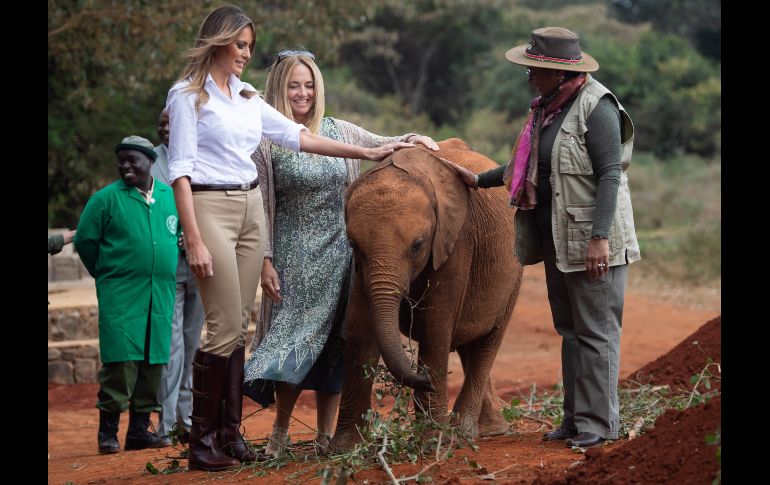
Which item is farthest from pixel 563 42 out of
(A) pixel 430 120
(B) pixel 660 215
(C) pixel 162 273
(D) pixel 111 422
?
(A) pixel 430 120

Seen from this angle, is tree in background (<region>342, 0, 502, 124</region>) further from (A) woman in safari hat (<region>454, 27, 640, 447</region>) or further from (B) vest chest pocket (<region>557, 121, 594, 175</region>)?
(B) vest chest pocket (<region>557, 121, 594, 175</region>)

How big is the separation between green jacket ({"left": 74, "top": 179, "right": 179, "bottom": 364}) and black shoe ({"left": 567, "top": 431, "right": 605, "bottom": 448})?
3598mm

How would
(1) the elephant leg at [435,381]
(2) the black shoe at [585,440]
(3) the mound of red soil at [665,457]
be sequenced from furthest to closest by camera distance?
(1) the elephant leg at [435,381] → (2) the black shoe at [585,440] → (3) the mound of red soil at [665,457]

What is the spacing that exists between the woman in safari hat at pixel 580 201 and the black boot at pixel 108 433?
12.0 ft

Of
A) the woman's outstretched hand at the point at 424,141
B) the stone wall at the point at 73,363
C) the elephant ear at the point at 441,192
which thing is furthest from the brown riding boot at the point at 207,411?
the stone wall at the point at 73,363

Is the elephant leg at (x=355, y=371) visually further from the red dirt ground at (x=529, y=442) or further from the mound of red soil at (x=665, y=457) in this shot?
the mound of red soil at (x=665, y=457)

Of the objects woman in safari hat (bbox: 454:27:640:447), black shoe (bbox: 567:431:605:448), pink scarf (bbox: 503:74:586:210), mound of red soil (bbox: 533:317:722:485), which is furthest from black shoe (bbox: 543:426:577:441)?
pink scarf (bbox: 503:74:586:210)

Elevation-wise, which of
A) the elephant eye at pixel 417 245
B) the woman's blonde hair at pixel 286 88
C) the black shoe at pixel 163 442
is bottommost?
the black shoe at pixel 163 442

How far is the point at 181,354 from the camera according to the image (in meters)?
8.86

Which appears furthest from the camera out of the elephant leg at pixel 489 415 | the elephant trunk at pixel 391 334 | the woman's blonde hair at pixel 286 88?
the elephant leg at pixel 489 415

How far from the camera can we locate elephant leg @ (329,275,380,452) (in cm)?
624

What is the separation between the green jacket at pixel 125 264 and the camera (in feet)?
27.5

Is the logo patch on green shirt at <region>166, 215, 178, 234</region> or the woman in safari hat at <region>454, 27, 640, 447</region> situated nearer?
the woman in safari hat at <region>454, 27, 640, 447</region>

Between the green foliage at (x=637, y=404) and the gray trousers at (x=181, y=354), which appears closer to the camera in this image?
the green foliage at (x=637, y=404)
